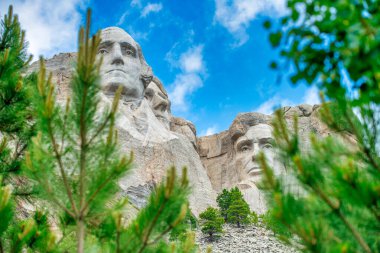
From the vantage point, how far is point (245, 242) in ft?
67.1

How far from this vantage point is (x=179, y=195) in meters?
3.96

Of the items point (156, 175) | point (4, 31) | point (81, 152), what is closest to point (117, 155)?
point (81, 152)

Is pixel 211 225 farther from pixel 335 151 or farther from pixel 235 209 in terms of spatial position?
pixel 335 151

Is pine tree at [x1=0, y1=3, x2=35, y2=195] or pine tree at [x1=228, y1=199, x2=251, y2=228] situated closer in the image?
pine tree at [x1=0, y1=3, x2=35, y2=195]

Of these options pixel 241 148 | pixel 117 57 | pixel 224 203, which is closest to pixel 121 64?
pixel 117 57

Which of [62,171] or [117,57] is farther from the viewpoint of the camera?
[117,57]

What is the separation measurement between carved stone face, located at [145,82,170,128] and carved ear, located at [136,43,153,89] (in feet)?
4.70

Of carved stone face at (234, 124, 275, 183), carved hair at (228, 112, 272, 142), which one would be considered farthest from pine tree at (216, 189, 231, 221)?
carved hair at (228, 112, 272, 142)

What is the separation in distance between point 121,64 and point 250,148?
1112cm

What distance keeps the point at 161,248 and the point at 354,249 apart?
5.94 ft

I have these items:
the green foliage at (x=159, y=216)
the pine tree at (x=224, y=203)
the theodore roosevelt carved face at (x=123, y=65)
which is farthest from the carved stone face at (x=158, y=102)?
the green foliage at (x=159, y=216)

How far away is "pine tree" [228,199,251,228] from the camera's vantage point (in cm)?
2369

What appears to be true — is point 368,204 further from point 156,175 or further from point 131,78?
point 131,78

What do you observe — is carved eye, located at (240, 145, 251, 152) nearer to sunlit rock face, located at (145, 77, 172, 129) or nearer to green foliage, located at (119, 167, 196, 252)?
sunlit rock face, located at (145, 77, 172, 129)
